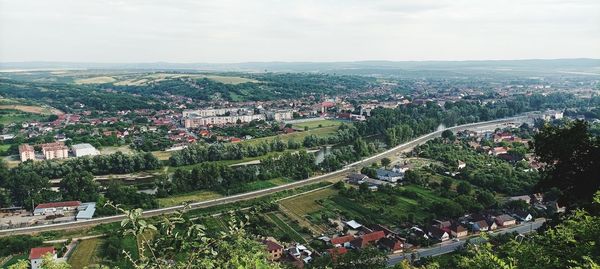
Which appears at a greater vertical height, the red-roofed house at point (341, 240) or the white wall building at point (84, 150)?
the red-roofed house at point (341, 240)

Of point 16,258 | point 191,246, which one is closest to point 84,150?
point 16,258

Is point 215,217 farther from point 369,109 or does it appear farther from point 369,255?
point 369,109

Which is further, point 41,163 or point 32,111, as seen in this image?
point 32,111

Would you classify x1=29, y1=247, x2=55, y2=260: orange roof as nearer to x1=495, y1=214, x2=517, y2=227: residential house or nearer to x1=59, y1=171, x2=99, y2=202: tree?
x1=59, y1=171, x2=99, y2=202: tree

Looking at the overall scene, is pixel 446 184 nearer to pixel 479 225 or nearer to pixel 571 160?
pixel 479 225

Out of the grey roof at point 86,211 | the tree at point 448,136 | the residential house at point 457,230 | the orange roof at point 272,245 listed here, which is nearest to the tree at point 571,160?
the residential house at point 457,230

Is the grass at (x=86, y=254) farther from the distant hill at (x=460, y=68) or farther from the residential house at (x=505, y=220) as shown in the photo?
the distant hill at (x=460, y=68)

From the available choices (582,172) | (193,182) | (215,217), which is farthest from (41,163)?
(582,172)

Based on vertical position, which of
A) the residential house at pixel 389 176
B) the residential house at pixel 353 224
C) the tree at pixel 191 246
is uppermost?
the tree at pixel 191 246
